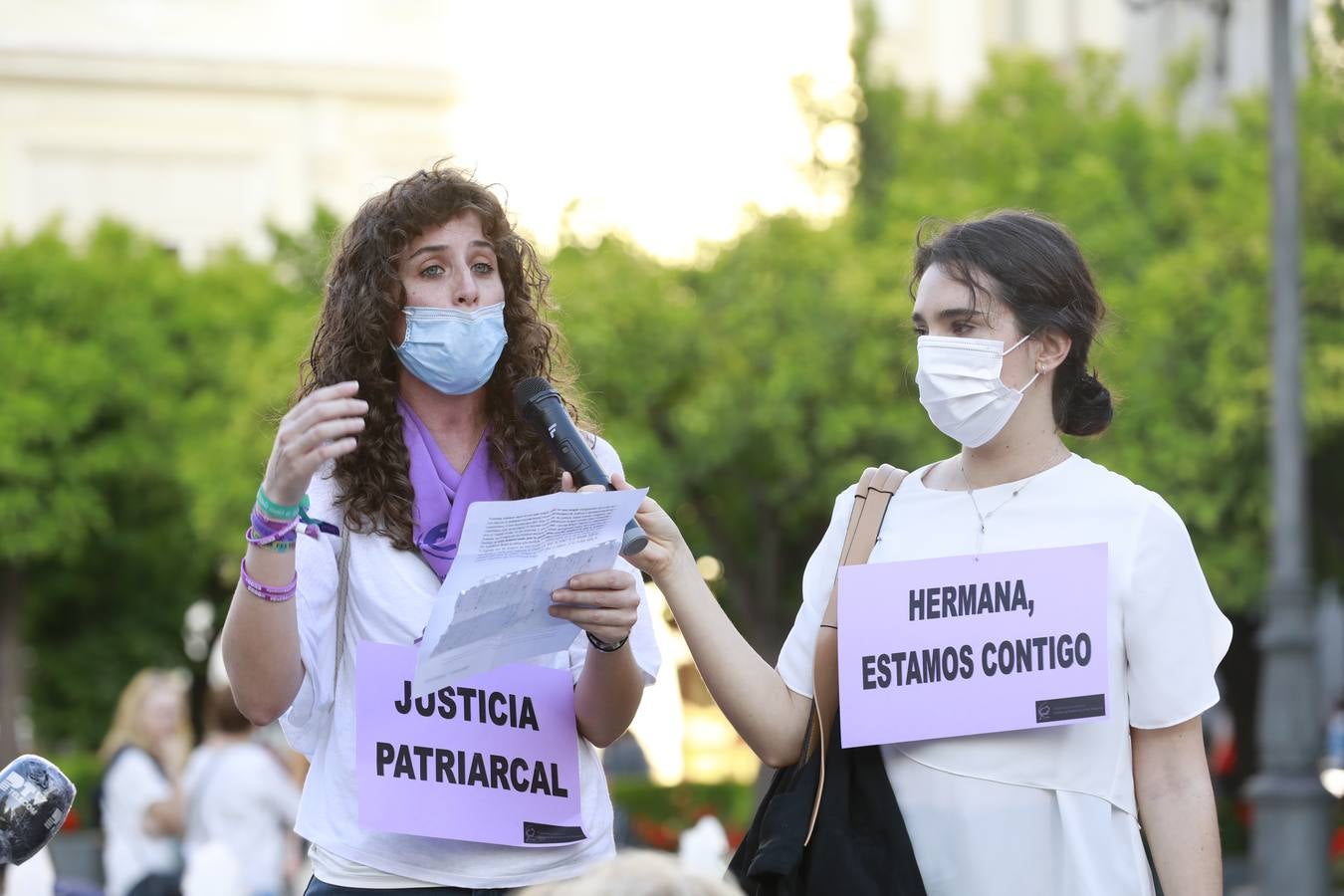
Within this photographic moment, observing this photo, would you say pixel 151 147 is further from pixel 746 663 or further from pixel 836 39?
pixel 746 663

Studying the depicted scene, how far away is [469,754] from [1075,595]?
40.8 inches

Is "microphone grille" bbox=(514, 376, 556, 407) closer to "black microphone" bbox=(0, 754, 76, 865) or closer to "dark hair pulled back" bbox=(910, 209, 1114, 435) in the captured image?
"dark hair pulled back" bbox=(910, 209, 1114, 435)

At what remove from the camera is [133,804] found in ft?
31.9

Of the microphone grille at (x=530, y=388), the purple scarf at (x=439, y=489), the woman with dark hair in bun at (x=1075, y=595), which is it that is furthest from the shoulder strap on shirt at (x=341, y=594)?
the woman with dark hair in bun at (x=1075, y=595)

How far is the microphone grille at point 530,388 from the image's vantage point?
3473 millimetres

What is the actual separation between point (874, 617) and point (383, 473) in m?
0.86

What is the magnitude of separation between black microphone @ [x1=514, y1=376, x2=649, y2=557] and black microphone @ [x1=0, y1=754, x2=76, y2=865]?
93 cm

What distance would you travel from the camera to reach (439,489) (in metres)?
3.44

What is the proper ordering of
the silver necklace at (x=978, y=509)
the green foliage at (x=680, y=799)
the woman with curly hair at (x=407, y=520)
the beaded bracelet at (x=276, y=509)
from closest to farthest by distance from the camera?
the beaded bracelet at (x=276, y=509) < the woman with curly hair at (x=407, y=520) < the silver necklace at (x=978, y=509) < the green foliage at (x=680, y=799)

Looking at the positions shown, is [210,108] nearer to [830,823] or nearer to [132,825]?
[132,825]

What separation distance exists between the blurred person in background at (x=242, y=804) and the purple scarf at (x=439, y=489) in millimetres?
6378

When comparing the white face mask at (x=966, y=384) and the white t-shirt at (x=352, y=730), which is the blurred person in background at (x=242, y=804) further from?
the white face mask at (x=966, y=384)

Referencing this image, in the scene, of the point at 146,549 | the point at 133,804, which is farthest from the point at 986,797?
the point at 146,549

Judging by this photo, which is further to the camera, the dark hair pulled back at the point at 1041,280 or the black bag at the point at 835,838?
the dark hair pulled back at the point at 1041,280
